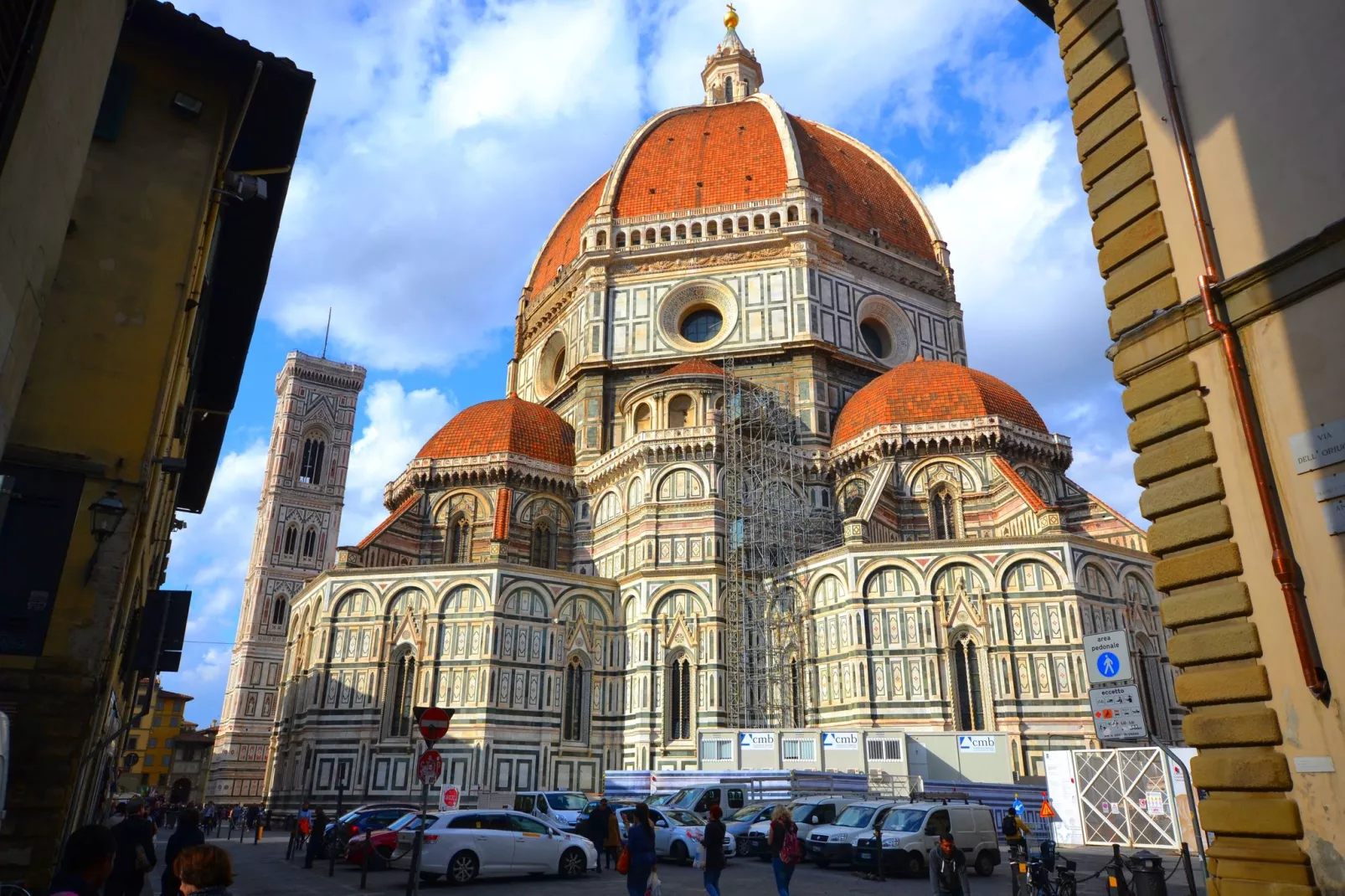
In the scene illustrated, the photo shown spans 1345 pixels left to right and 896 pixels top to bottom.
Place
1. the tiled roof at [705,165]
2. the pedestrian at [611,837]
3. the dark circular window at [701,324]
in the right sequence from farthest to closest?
the tiled roof at [705,165], the dark circular window at [701,324], the pedestrian at [611,837]

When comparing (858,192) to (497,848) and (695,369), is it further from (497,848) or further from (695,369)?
(497,848)

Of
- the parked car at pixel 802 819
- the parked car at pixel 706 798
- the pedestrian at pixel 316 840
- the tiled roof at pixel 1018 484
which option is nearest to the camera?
the pedestrian at pixel 316 840

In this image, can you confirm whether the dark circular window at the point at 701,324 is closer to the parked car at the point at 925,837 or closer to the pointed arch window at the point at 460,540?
the pointed arch window at the point at 460,540

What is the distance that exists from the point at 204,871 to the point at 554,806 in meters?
19.7

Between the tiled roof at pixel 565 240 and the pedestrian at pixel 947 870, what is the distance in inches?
1530

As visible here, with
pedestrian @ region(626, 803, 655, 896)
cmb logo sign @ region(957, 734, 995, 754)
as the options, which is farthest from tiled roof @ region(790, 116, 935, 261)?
pedestrian @ region(626, 803, 655, 896)

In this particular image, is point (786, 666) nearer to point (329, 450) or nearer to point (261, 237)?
point (261, 237)

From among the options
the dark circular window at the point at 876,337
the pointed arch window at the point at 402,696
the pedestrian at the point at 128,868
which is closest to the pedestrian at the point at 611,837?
the pedestrian at the point at 128,868

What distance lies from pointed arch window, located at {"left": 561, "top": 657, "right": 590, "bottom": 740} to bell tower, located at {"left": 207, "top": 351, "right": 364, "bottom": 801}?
21.2 meters

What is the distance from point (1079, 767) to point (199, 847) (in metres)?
20.6

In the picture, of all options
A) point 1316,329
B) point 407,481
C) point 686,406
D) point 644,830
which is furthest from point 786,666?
point 1316,329

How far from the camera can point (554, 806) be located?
2269cm

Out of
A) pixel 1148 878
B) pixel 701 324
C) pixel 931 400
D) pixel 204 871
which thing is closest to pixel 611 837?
pixel 1148 878

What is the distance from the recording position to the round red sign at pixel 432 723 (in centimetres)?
1090
